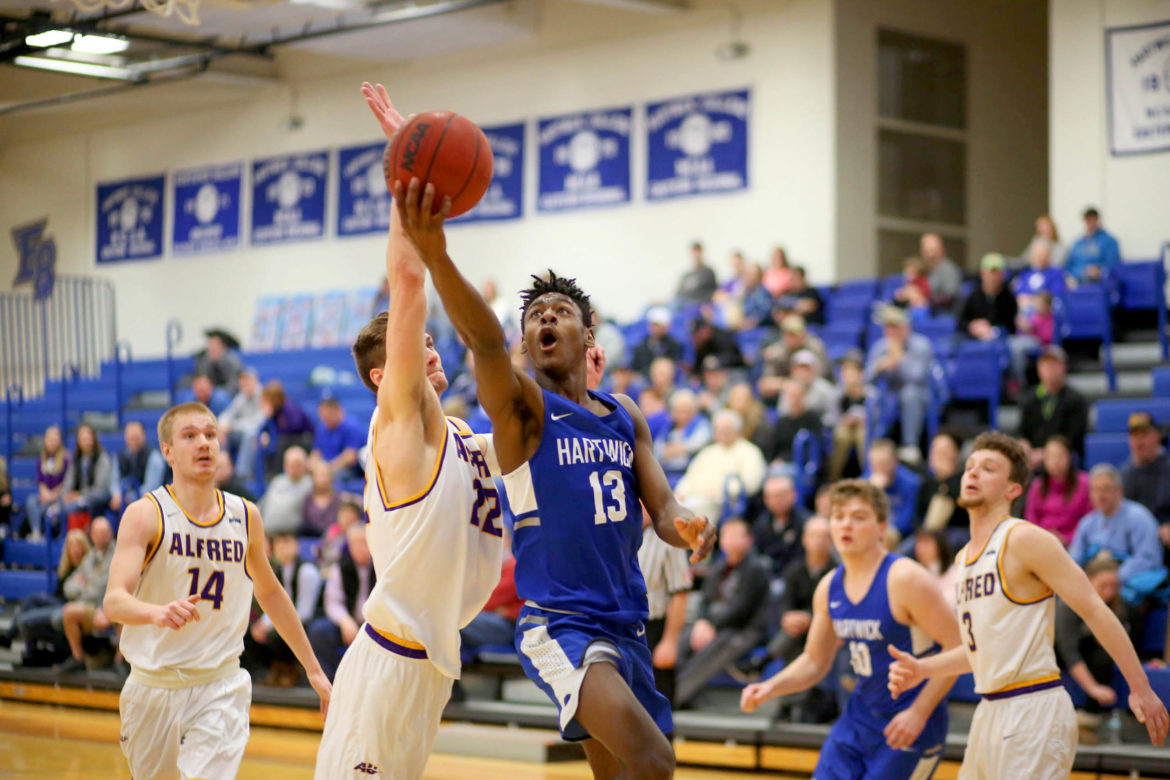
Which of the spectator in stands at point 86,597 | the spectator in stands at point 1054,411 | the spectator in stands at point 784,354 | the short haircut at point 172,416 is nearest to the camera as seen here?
the short haircut at point 172,416

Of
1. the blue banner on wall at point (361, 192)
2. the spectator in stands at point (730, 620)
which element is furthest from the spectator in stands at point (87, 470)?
the spectator in stands at point (730, 620)

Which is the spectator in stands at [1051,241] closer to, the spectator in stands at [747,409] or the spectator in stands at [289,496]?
the spectator in stands at [747,409]

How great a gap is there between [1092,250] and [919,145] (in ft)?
13.8

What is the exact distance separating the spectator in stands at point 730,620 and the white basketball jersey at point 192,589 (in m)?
4.67

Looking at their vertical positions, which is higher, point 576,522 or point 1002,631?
point 576,522

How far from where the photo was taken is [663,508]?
12.7ft

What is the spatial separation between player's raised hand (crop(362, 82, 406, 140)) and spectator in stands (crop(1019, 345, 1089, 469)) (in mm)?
7065

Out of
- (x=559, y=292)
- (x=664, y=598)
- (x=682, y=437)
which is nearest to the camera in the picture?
(x=559, y=292)

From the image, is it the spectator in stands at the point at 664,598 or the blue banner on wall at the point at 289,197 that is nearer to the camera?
the spectator in stands at the point at 664,598

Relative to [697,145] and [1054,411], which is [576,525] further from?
[697,145]

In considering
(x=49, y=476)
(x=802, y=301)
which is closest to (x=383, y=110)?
(x=802, y=301)

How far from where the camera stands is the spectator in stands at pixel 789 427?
10716 mm

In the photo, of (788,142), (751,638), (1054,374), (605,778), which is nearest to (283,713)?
(751,638)

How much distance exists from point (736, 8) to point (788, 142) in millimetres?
1737
